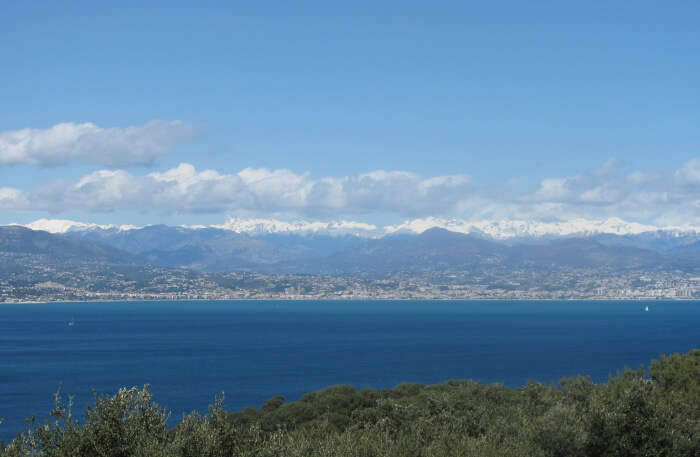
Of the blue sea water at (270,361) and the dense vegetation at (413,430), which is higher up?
the dense vegetation at (413,430)

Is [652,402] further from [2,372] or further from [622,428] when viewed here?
[2,372]

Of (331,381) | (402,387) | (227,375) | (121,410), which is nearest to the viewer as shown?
(121,410)

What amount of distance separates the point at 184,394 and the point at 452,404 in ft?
188

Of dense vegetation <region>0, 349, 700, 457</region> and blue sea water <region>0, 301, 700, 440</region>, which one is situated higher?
dense vegetation <region>0, 349, 700, 457</region>

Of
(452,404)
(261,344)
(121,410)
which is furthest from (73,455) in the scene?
(261,344)

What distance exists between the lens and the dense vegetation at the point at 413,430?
23.8 meters

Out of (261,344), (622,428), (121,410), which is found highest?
(121,410)

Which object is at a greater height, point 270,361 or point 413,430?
point 413,430

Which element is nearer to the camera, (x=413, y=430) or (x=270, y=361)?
(x=413, y=430)

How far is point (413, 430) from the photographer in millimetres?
33438

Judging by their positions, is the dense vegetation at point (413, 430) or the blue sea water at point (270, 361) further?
the blue sea water at point (270, 361)

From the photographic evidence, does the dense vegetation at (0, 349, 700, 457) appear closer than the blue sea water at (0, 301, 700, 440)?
Yes

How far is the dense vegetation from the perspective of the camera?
2384cm

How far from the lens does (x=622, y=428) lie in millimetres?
33000
